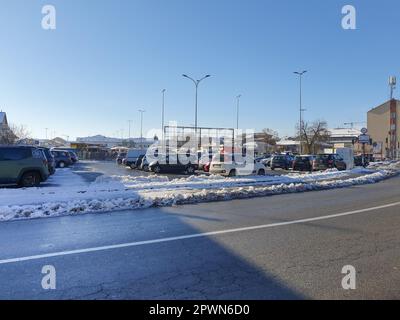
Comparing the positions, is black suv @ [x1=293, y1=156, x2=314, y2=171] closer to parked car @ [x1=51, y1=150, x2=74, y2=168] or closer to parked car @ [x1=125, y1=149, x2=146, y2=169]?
parked car @ [x1=125, y1=149, x2=146, y2=169]

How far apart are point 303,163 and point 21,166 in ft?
87.8

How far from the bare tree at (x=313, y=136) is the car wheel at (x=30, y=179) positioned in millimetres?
74063

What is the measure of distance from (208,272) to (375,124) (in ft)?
395

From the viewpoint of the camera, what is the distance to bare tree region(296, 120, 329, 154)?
3438 inches

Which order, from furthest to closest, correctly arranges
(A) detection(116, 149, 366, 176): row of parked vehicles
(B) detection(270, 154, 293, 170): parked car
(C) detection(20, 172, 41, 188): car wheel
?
(B) detection(270, 154, 293, 170): parked car → (A) detection(116, 149, 366, 176): row of parked vehicles → (C) detection(20, 172, 41, 188): car wheel

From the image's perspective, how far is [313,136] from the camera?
294 feet

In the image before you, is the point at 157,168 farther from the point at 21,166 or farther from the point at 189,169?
the point at 21,166

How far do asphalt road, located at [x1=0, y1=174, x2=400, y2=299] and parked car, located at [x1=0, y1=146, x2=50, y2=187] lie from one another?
8.55 m

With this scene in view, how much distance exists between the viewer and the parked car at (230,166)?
25.3 metres

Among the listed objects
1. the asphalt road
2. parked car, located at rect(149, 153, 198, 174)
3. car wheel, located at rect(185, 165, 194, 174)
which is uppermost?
parked car, located at rect(149, 153, 198, 174)

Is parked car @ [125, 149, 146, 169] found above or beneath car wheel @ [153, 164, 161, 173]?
above

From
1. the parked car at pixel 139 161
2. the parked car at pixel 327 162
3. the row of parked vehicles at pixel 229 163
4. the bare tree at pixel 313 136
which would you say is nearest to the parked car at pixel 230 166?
the row of parked vehicles at pixel 229 163

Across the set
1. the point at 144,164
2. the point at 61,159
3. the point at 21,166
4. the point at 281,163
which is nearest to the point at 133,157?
the point at 144,164

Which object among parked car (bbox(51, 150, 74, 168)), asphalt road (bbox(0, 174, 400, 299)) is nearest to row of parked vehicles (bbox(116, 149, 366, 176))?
parked car (bbox(51, 150, 74, 168))
